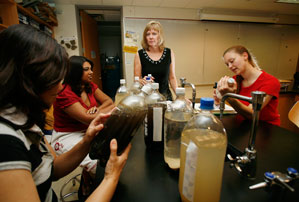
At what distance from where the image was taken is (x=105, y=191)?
20.0 inches

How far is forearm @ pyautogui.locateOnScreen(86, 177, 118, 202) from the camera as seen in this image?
495 mm

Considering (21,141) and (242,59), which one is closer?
(21,141)

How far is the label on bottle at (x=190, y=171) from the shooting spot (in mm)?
401

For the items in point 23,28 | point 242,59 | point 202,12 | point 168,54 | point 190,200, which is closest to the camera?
point 190,200

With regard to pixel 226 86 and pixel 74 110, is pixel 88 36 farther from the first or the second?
pixel 226 86

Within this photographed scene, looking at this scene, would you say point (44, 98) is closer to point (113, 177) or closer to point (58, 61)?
point (58, 61)

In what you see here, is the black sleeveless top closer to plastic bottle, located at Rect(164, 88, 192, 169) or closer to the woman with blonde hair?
the woman with blonde hair

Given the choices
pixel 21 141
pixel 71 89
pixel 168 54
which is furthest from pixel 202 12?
pixel 21 141

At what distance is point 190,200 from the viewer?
438 mm

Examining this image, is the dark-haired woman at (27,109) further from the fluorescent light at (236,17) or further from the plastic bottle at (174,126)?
the fluorescent light at (236,17)

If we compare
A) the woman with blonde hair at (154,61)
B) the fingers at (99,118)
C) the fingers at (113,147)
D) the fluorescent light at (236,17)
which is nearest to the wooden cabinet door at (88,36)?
the woman with blonde hair at (154,61)

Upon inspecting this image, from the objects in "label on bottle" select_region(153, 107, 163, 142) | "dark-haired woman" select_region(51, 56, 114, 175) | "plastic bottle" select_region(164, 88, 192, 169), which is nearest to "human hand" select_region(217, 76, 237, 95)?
"plastic bottle" select_region(164, 88, 192, 169)

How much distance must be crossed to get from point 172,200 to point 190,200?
76 millimetres

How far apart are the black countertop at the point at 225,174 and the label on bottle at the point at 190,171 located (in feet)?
0.27
